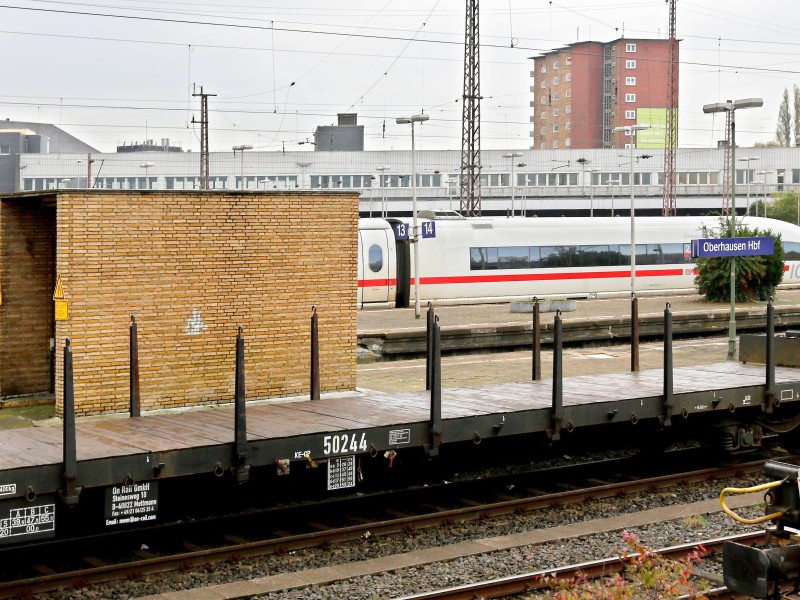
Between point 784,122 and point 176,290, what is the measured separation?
127753 millimetres

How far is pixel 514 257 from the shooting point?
35250mm

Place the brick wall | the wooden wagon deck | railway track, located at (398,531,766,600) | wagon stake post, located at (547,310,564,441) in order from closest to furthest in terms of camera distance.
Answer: the wooden wagon deck < railway track, located at (398,531,766,600) < wagon stake post, located at (547,310,564,441) < the brick wall

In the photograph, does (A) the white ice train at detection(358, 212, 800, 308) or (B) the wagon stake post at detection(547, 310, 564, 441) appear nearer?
(B) the wagon stake post at detection(547, 310, 564, 441)

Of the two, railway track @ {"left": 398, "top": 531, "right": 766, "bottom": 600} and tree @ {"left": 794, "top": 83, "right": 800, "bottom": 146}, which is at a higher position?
tree @ {"left": 794, "top": 83, "right": 800, "bottom": 146}

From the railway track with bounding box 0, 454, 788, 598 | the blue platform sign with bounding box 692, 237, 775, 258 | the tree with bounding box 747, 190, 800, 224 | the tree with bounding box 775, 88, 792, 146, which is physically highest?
the tree with bounding box 775, 88, 792, 146

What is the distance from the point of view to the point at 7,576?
921 centimetres

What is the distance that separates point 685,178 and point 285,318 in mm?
77996

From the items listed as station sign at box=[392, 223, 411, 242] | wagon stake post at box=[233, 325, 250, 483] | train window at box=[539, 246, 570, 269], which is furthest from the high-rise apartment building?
wagon stake post at box=[233, 325, 250, 483]

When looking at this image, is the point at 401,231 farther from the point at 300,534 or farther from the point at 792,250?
the point at 300,534

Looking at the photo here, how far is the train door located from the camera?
106 feet

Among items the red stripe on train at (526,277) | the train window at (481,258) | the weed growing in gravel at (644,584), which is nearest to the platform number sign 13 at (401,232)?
the red stripe on train at (526,277)

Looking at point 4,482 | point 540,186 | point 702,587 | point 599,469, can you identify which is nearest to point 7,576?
point 4,482

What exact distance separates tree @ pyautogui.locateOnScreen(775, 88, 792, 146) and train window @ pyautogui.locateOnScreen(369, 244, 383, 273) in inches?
4180

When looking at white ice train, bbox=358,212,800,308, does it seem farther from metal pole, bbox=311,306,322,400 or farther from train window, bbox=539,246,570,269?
metal pole, bbox=311,306,322,400
